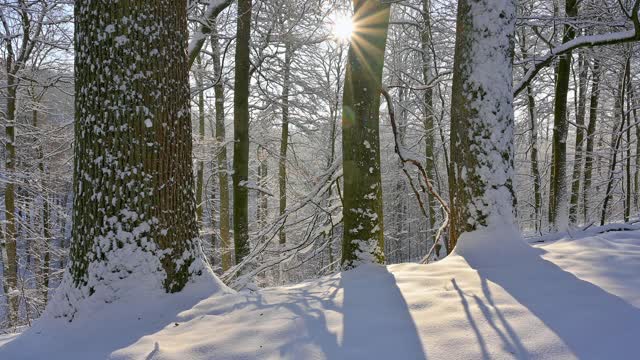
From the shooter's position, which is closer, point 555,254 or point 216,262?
point 555,254

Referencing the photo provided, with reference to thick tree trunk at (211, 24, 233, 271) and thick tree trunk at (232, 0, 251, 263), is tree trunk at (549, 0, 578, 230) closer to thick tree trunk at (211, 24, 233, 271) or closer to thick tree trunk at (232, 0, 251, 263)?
thick tree trunk at (232, 0, 251, 263)

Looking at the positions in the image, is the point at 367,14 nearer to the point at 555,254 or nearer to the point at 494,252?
the point at 494,252

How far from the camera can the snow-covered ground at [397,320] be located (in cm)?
189

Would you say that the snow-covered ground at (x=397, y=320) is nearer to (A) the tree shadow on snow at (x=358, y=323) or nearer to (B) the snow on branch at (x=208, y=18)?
(A) the tree shadow on snow at (x=358, y=323)

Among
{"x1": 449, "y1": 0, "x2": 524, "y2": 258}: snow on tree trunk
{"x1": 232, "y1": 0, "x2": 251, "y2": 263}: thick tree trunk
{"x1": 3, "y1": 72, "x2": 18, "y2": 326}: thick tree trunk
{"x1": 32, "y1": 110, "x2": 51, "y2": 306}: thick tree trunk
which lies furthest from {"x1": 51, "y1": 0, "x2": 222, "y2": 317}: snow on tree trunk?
{"x1": 3, "y1": 72, "x2": 18, "y2": 326}: thick tree trunk

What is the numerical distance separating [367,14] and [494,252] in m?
2.72

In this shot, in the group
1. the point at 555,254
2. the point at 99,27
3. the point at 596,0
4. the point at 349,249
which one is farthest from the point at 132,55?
the point at 596,0

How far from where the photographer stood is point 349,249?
4.11 metres

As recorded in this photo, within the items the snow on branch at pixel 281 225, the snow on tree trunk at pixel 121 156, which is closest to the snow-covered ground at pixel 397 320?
the snow on tree trunk at pixel 121 156

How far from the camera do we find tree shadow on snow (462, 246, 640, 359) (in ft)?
5.82

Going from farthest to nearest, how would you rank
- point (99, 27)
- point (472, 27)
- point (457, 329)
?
point (472, 27) → point (99, 27) → point (457, 329)

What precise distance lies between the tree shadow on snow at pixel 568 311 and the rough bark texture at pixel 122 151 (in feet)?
7.34

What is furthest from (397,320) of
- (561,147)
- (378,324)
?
(561,147)

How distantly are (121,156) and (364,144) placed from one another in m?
2.33
